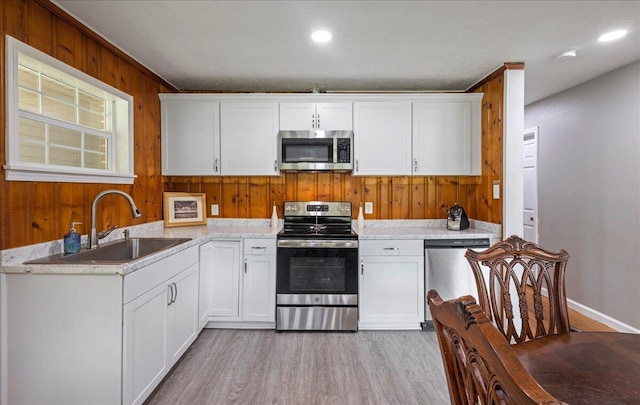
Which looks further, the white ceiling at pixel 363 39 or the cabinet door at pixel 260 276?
the cabinet door at pixel 260 276

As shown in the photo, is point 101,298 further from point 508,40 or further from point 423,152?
point 508,40

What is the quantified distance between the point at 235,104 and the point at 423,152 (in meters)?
1.95

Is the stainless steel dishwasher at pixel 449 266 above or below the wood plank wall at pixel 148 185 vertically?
below

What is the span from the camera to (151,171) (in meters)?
3.03

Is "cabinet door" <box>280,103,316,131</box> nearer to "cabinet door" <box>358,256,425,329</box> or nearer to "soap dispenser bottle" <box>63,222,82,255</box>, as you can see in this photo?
"cabinet door" <box>358,256,425,329</box>

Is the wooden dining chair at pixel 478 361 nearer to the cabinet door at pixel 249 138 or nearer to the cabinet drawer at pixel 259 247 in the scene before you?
the cabinet drawer at pixel 259 247

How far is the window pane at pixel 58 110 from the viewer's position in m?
2.03

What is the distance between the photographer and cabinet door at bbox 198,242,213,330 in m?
2.68

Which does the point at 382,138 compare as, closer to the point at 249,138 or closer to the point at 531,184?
the point at 249,138

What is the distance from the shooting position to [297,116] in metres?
3.17

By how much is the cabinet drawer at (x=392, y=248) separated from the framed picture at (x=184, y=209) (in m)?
1.77

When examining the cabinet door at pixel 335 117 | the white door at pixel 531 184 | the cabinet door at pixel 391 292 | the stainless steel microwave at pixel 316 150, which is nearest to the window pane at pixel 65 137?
the stainless steel microwave at pixel 316 150

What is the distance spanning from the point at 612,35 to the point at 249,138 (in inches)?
119

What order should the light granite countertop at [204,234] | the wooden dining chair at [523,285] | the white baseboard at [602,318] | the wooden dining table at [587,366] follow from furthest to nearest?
the white baseboard at [602,318]
the light granite countertop at [204,234]
the wooden dining chair at [523,285]
the wooden dining table at [587,366]
